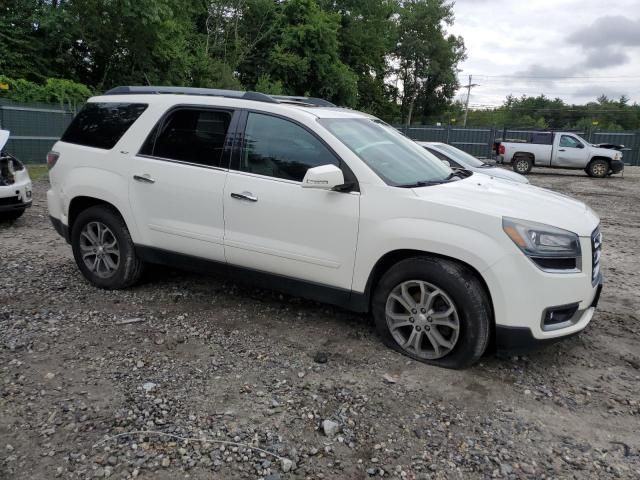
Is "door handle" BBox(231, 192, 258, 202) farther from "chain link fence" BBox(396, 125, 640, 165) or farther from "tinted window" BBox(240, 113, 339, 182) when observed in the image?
"chain link fence" BBox(396, 125, 640, 165)

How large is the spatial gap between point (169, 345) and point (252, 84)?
114 feet

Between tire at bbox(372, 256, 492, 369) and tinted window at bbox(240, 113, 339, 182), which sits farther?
tinted window at bbox(240, 113, 339, 182)

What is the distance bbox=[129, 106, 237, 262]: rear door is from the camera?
4.19 meters

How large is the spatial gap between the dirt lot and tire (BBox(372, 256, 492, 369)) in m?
0.13

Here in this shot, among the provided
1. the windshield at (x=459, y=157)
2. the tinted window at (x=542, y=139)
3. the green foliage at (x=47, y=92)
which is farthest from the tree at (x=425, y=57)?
the windshield at (x=459, y=157)

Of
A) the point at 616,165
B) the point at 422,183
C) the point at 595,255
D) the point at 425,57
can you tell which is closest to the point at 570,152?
the point at 616,165

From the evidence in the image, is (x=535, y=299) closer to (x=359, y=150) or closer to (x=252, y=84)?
(x=359, y=150)

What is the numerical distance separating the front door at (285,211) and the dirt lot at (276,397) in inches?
23.0

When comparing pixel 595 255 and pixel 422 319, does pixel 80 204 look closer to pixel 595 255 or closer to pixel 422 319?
pixel 422 319

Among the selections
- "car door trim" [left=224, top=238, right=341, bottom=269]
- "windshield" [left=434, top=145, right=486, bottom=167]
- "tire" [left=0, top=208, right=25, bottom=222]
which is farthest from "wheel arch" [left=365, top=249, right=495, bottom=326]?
"windshield" [left=434, top=145, right=486, bottom=167]

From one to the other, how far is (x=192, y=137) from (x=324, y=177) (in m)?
1.47

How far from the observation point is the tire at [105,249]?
4715 mm

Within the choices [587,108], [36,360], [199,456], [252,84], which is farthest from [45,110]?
[587,108]

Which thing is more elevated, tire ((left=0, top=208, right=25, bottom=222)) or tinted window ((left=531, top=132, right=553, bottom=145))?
tinted window ((left=531, top=132, right=553, bottom=145))
